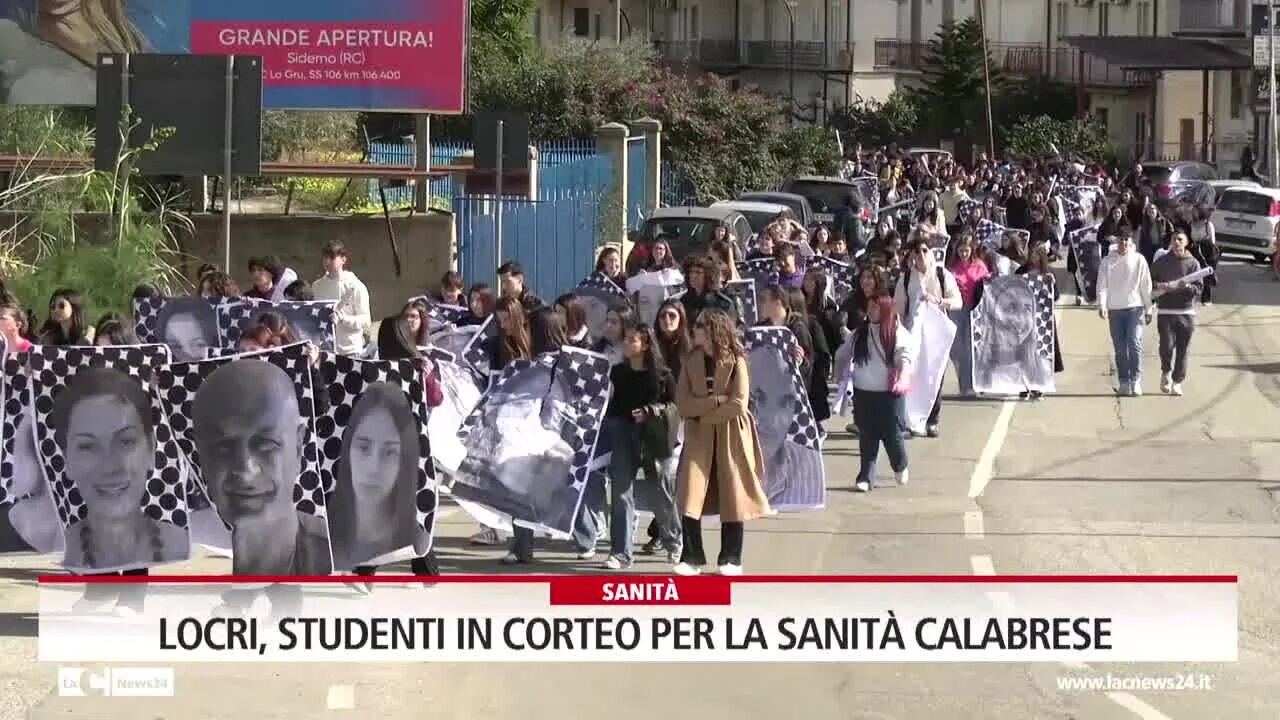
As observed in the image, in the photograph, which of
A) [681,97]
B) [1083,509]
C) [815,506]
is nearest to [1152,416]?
[1083,509]

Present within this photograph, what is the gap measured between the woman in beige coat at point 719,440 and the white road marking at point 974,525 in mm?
2156

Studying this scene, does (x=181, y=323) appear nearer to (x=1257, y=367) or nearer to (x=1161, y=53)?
(x=1257, y=367)

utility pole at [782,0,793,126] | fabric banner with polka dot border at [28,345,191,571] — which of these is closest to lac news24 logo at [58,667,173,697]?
fabric banner with polka dot border at [28,345,191,571]

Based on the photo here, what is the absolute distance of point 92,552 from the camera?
424 inches

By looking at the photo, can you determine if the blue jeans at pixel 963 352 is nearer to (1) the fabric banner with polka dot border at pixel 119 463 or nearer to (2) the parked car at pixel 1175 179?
(1) the fabric banner with polka dot border at pixel 119 463

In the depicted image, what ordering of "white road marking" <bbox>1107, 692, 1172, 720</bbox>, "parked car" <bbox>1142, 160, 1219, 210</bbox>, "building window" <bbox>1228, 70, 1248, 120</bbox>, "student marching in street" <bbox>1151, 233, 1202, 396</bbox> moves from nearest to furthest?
"white road marking" <bbox>1107, 692, 1172, 720</bbox> < "student marching in street" <bbox>1151, 233, 1202, 396</bbox> < "parked car" <bbox>1142, 160, 1219, 210</bbox> < "building window" <bbox>1228, 70, 1248, 120</bbox>

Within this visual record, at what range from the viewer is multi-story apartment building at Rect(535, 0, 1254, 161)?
70188mm

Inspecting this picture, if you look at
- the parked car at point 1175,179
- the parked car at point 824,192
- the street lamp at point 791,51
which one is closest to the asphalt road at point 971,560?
the parked car at point 824,192

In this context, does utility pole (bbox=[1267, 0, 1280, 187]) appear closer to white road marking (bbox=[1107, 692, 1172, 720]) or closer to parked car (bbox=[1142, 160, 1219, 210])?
parked car (bbox=[1142, 160, 1219, 210])

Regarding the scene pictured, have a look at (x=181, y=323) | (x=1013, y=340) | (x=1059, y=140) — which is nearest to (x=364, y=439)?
(x=181, y=323)

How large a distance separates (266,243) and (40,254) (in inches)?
227

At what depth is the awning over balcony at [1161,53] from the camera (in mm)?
67875

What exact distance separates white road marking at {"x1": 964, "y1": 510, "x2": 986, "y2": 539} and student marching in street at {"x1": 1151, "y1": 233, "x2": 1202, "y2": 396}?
7179mm

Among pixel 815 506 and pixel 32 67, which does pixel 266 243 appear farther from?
pixel 815 506
